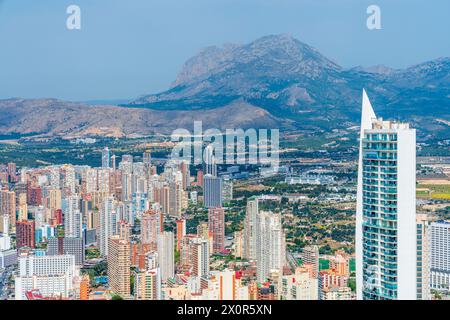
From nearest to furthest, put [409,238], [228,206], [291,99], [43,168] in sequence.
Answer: [409,238], [228,206], [43,168], [291,99]

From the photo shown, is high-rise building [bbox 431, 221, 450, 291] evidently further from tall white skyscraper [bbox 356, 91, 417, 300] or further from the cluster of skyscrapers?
tall white skyscraper [bbox 356, 91, 417, 300]

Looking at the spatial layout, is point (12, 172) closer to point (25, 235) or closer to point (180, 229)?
point (25, 235)

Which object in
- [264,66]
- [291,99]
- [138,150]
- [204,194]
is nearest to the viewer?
[204,194]

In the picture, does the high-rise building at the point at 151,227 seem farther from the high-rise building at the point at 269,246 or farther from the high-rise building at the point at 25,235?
the high-rise building at the point at 25,235

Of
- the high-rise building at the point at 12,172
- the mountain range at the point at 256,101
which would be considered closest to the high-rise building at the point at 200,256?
the mountain range at the point at 256,101
